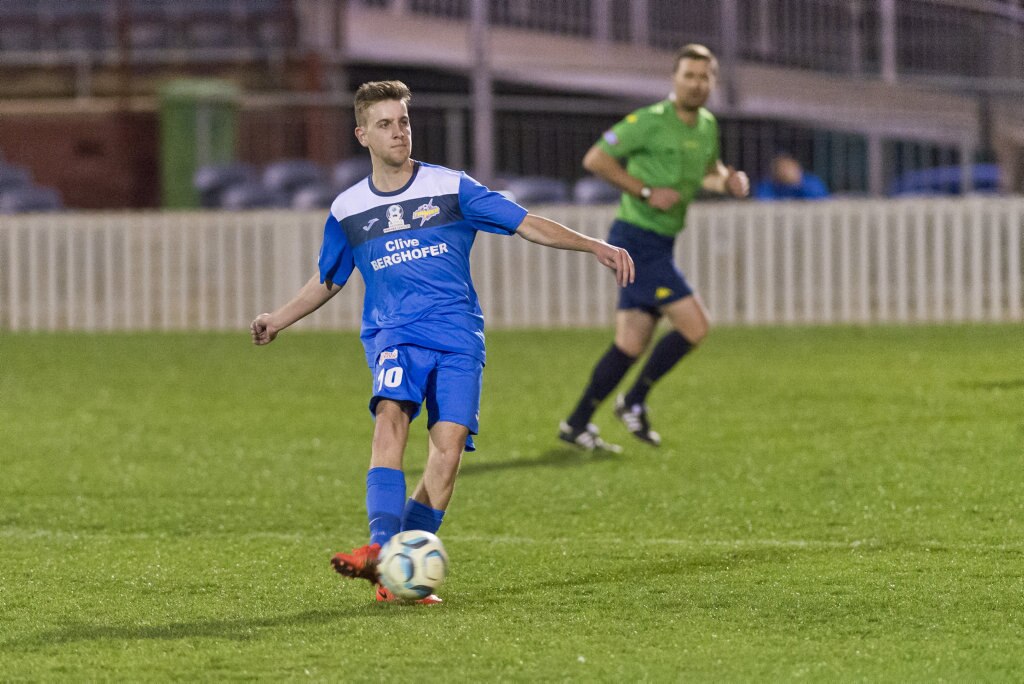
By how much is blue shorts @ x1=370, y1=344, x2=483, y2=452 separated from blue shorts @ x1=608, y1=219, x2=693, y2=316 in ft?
12.5

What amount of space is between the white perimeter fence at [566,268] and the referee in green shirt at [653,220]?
7.62 meters

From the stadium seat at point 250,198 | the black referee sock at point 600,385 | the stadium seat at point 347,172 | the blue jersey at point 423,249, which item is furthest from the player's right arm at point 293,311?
the stadium seat at point 347,172

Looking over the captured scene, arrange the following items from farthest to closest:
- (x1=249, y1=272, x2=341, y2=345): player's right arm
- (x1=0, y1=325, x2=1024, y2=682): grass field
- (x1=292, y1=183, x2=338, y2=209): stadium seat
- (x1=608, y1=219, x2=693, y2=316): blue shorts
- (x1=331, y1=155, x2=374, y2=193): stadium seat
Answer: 1. (x1=331, y1=155, x2=374, y2=193): stadium seat
2. (x1=292, y1=183, x2=338, y2=209): stadium seat
3. (x1=608, y1=219, x2=693, y2=316): blue shorts
4. (x1=249, y1=272, x2=341, y2=345): player's right arm
5. (x1=0, y1=325, x2=1024, y2=682): grass field

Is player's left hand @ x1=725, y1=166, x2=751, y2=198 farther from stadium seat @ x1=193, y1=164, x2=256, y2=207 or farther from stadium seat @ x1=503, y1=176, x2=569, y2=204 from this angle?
stadium seat @ x1=193, y1=164, x2=256, y2=207

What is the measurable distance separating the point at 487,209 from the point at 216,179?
1477cm

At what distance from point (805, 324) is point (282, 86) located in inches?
338

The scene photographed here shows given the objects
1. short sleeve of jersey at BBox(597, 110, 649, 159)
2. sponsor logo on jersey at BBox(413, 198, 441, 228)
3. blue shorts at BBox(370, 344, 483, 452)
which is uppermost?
short sleeve of jersey at BBox(597, 110, 649, 159)

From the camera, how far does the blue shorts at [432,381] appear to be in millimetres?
5738

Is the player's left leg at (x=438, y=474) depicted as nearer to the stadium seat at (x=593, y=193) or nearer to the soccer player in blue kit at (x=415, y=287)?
the soccer player in blue kit at (x=415, y=287)

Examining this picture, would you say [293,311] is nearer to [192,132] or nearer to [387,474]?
[387,474]

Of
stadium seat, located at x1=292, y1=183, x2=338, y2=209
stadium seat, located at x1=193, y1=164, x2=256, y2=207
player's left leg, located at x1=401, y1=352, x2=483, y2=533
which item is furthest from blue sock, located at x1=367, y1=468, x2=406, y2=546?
stadium seat, located at x1=193, y1=164, x2=256, y2=207

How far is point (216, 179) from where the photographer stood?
2019 centimetres

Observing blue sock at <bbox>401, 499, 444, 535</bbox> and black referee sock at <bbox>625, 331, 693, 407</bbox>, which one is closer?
blue sock at <bbox>401, 499, 444, 535</bbox>

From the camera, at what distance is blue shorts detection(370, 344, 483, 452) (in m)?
5.74
